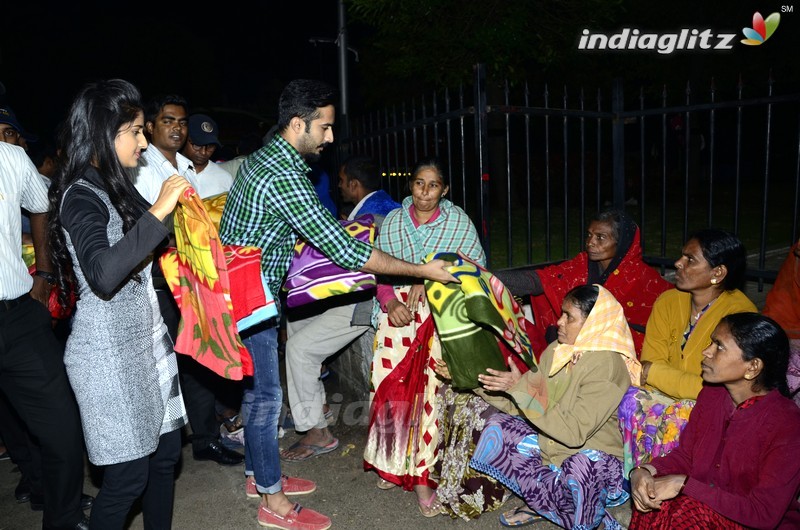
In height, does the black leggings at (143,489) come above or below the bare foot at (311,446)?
above

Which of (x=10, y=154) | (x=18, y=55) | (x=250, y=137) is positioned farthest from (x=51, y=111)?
(x=10, y=154)

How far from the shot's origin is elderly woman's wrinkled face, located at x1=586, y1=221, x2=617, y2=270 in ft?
12.3

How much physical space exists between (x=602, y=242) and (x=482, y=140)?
40.8 inches

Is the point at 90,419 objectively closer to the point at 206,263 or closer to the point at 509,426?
the point at 206,263

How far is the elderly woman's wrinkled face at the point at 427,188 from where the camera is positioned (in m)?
3.85

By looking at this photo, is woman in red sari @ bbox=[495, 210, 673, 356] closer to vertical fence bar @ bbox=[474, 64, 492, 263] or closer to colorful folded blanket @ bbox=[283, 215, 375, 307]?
vertical fence bar @ bbox=[474, 64, 492, 263]

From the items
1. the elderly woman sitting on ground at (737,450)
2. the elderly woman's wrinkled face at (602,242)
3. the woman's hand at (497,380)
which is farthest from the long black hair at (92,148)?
the elderly woman's wrinkled face at (602,242)

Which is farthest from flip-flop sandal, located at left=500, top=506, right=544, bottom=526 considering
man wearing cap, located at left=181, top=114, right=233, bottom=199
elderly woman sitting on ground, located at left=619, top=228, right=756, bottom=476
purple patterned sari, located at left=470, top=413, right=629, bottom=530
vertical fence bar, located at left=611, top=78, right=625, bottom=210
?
man wearing cap, located at left=181, top=114, right=233, bottom=199

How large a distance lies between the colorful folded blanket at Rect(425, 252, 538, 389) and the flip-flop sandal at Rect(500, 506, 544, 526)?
747mm

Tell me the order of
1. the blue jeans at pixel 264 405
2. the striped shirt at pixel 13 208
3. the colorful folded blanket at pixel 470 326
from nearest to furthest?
the striped shirt at pixel 13 208
the colorful folded blanket at pixel 470 326
the blue jeans at pixel 264 405

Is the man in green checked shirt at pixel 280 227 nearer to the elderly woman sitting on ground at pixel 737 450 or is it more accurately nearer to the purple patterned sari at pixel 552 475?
the purple patterned sari at pixel 552 475

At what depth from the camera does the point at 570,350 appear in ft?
10.2

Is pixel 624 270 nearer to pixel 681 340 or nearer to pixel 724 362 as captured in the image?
pixel 681 340

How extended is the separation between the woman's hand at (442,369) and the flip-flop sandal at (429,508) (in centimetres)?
66
